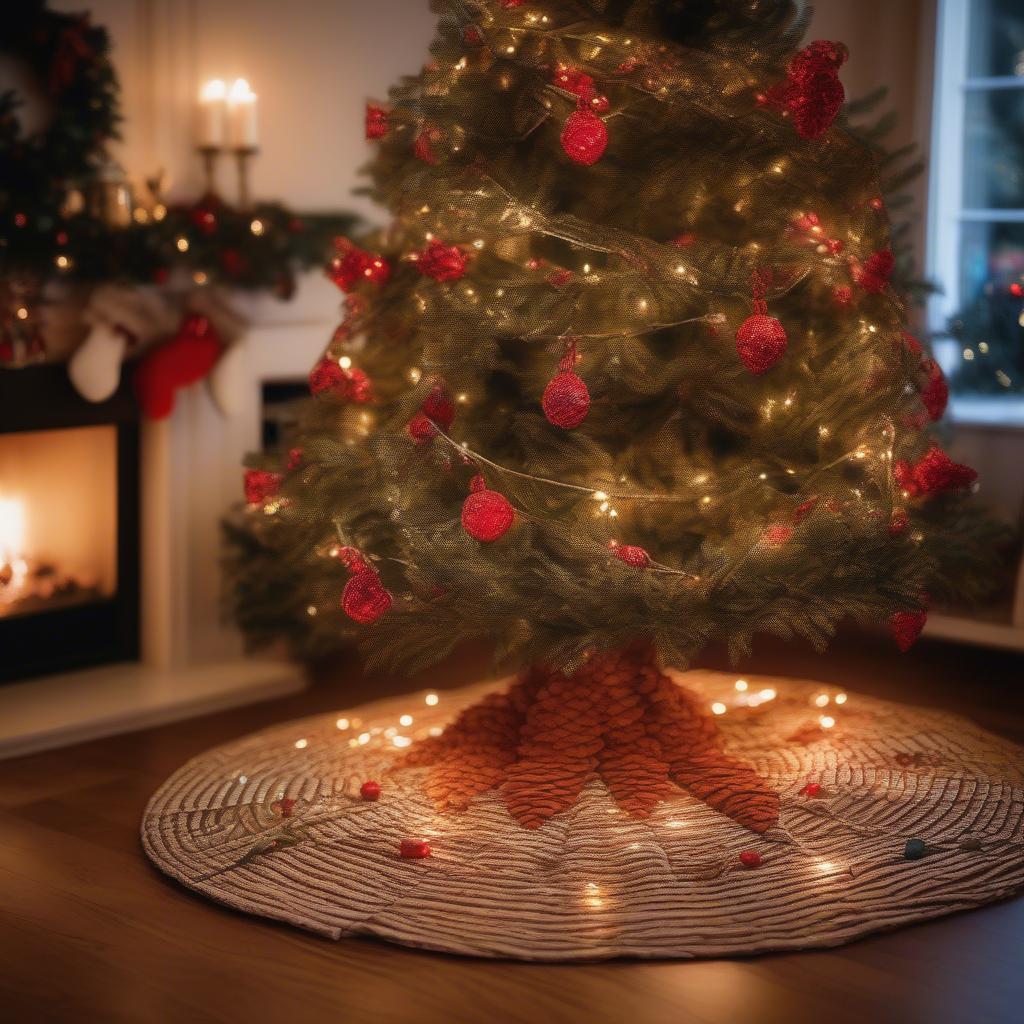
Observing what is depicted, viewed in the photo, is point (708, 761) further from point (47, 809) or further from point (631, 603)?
point (47, 809)

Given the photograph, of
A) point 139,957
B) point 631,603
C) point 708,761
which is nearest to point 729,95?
point 631,603

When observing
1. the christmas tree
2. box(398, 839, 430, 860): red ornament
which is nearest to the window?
the christmas tree

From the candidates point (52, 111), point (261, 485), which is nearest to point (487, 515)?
point (261, 485)

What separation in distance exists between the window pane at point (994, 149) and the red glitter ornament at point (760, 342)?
7.83 feet

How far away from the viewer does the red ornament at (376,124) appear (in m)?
3.15

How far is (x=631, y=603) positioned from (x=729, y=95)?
0.96 m

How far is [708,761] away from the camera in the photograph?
10.0ft

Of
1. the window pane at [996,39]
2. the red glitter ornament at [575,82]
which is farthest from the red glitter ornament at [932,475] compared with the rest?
the window pane at [996,39]

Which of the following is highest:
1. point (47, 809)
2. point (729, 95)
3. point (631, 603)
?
point (729, 95)

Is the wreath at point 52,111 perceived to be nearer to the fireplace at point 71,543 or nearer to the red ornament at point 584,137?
the fireplace at point 71,543

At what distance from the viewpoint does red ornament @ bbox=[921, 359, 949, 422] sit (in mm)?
3102

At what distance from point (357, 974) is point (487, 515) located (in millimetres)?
837

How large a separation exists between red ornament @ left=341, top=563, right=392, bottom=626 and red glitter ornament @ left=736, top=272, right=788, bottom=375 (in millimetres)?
787

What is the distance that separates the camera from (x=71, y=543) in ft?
13.3
